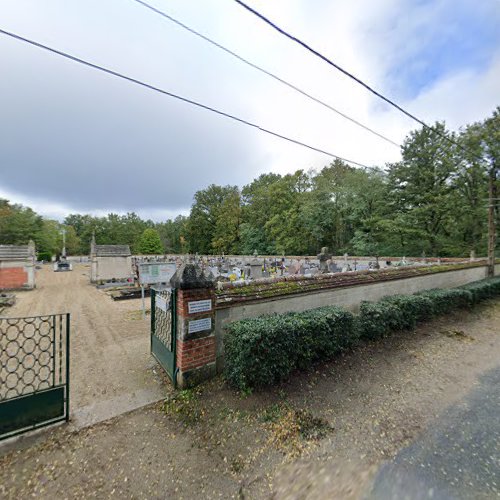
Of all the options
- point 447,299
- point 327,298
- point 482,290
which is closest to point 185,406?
point 327,298

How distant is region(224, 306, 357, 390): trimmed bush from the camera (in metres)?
3.60

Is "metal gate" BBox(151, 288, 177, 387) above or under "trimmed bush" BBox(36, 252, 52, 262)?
under

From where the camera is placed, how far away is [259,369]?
365 centimetres

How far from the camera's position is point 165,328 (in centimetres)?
451

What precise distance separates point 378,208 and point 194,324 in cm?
2459

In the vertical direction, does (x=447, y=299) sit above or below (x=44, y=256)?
below

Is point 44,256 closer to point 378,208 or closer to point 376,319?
point 378,208

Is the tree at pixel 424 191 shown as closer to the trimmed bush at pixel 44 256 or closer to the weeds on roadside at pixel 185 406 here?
the weeds on roadside at pixel 185 406

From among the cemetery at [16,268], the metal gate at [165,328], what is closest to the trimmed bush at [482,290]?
the metal gate at [165,328]

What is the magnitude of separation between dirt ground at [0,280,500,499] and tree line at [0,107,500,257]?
9206 millimetres

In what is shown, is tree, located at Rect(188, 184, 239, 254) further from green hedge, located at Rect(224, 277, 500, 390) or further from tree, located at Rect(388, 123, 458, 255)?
green hedge, located at Rect(224, 277, 500, 390)

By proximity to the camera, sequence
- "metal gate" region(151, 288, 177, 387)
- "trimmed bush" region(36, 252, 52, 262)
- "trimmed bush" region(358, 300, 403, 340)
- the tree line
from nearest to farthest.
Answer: "metal gate" region(151, 288, 177, 387) → "trimmed bush" region(358, 300, 403, 340) → the tree line → "trimmed bush" region(36, 252, 52, 262)

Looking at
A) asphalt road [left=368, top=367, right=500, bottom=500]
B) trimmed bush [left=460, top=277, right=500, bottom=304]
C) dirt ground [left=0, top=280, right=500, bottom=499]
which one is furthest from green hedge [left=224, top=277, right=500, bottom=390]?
trimmed bush [left=460, top=277, right=500, bottom=304]

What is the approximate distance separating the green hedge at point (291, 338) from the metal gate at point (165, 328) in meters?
0.90
